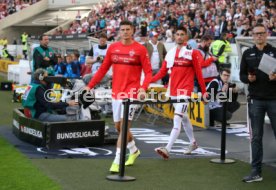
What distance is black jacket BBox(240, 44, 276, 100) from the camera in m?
7.12

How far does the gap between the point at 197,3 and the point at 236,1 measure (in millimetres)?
3385

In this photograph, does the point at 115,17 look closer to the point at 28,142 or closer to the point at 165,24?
the point at 165,24

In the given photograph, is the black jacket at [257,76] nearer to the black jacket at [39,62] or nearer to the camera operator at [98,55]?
the black jacket at [39,62]

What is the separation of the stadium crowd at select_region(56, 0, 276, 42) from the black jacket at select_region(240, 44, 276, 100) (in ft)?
28.9

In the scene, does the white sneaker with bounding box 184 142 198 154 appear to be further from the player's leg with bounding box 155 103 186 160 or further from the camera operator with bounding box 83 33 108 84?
the camera operator with bounding box 83 33 108 84

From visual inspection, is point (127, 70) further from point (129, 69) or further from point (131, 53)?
point (131, 53)

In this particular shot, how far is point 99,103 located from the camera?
13.7 m

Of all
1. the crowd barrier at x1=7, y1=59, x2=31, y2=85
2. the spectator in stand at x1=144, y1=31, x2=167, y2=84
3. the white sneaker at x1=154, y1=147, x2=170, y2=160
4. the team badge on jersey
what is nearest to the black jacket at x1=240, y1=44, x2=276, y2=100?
the team badge on jersey

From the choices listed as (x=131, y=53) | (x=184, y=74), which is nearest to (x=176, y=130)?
(x=184, y=74)

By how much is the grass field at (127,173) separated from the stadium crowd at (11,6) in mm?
41969

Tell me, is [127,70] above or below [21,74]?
above

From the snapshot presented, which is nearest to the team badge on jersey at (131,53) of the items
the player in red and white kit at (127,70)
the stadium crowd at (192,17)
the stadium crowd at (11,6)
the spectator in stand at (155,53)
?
the player in red and white kit at (127,70)

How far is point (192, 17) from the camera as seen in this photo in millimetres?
25219

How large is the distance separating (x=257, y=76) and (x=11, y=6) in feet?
150
